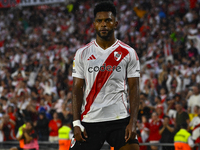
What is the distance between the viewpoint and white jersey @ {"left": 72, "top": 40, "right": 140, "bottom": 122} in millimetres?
3955

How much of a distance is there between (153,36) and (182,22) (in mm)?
1257

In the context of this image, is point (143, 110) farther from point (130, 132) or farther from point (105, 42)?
point (130, 132)

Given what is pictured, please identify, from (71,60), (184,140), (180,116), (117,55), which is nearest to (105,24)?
(117,55)

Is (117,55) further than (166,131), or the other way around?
(166,131)

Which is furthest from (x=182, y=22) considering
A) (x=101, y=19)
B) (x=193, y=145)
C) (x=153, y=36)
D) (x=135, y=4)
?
(x=101, y=19)

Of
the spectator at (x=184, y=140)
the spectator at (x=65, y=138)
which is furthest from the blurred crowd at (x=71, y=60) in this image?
the spectator at (x=184, y=140)

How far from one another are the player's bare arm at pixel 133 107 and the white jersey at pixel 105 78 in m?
0.07

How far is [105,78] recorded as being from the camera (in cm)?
396

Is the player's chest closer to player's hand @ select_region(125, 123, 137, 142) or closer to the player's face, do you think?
the player's face

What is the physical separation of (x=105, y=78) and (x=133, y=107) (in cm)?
40

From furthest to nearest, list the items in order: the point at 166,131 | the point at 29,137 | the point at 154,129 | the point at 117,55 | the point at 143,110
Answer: the point at 143,110, the point at 29,137, the point at 154,129, the point at 166,131, the point at 117,55

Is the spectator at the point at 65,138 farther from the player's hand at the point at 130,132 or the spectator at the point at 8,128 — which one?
the player's hand at the point at 130,132

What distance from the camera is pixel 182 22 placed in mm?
15398

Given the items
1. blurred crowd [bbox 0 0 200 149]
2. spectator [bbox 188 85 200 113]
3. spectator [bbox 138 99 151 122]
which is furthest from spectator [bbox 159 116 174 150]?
spectator [bbox 188 85 200 113]
